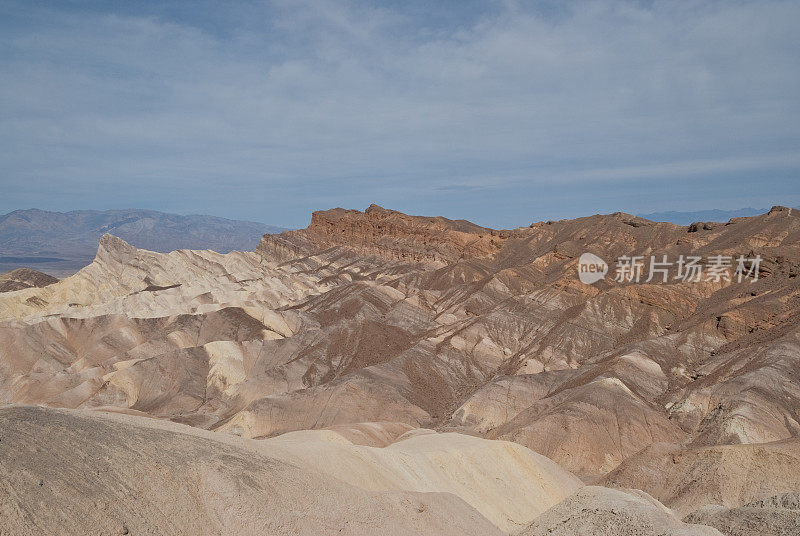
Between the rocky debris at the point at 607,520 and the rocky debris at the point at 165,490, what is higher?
the rocky debris at the point at 165,490

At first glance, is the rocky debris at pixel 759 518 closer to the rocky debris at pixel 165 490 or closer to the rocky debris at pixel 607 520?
the rocky debris at pixel 607 520

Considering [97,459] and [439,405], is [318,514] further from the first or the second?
[439,405]

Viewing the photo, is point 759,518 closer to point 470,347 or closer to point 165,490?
point 165,490

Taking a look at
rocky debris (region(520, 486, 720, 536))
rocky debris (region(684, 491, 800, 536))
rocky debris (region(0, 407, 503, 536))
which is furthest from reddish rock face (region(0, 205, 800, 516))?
rocky debris (region(0, 407, 503, 536))

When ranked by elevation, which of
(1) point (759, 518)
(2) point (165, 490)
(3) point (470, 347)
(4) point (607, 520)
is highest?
(2) point (165, 490)

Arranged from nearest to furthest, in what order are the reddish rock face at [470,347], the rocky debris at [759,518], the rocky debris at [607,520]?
the rocky debris at [607,520]
the rocky debris at [759,518]
the reddish rock face at [470,347]

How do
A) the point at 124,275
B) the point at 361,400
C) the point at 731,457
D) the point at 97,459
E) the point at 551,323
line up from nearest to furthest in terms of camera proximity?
the point at 97,459
the point at 731,457
the point at 361,400
the point at 551,323
the point at 124,275

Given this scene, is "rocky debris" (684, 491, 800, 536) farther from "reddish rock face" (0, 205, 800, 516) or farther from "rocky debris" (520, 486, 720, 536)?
"reddish rock face" (0, 205, 800, 516)

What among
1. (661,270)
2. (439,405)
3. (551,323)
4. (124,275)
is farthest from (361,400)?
(124,275)

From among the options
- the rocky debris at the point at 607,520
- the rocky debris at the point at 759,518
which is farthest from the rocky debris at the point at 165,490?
the rocky debris at the point at 759,518

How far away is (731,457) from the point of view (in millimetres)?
23688

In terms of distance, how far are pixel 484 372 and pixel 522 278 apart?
2143 cm

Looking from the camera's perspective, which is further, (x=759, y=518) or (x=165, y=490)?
(x=759, y=518)

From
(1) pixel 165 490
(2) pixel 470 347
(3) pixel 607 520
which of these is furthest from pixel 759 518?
(2) pixel 470 347
